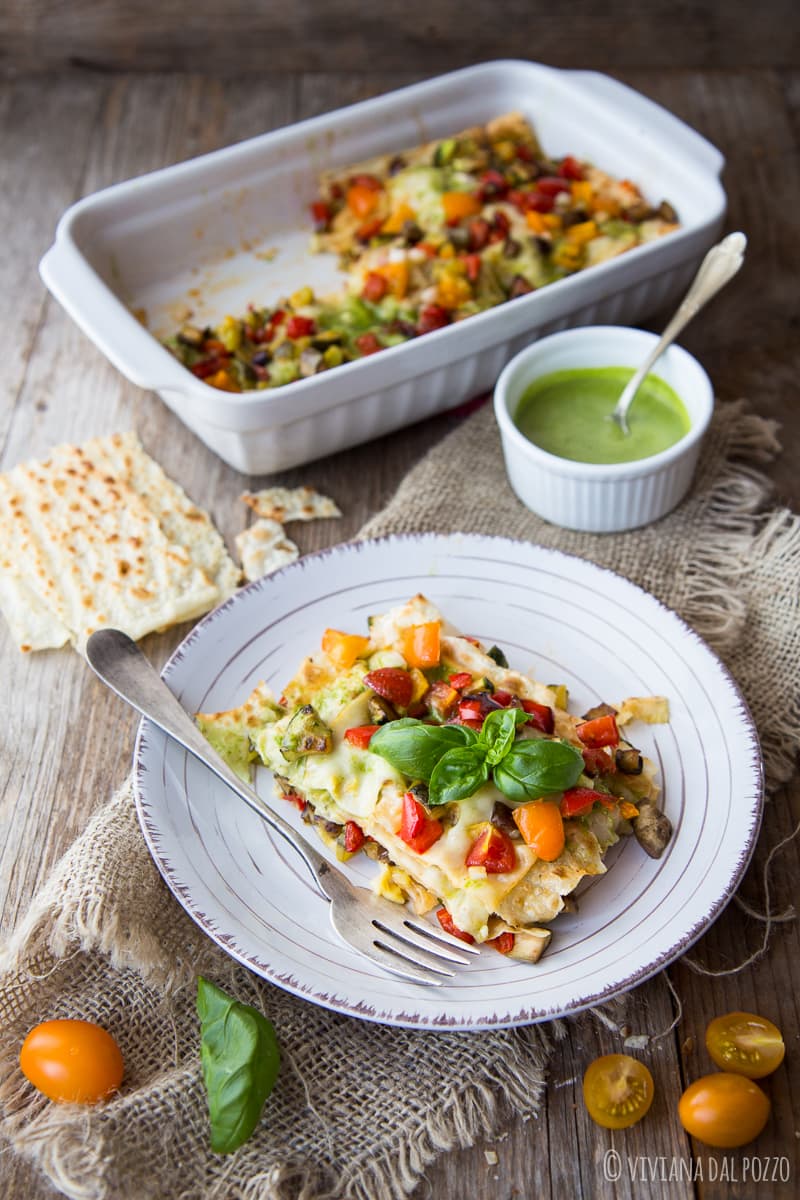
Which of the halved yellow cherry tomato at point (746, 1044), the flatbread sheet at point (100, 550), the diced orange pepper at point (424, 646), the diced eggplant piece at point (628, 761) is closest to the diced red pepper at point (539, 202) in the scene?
the flatbread sheet at point (100, 550)

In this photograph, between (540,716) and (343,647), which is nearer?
(540,716)

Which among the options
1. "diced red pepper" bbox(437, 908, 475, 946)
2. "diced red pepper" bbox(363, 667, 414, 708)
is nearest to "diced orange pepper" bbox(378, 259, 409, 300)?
"diced red pepper" bbox(363, 667, 414, 708)

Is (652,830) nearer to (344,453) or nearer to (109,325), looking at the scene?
(344,453)

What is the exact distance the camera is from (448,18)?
5934 millimetres

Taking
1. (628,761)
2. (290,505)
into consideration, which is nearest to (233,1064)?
(628,761)

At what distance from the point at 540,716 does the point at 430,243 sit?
7.64 feet

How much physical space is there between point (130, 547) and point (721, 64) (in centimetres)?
422

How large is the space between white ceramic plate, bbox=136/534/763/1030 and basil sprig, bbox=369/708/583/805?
369mm

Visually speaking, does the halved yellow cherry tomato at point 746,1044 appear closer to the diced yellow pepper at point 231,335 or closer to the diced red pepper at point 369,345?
the diced red pepper at point 369,345

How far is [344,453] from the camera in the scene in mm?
4297

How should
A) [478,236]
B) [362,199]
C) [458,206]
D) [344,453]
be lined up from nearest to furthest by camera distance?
[344,453] → [478,236] → [458,206] → [362,199]

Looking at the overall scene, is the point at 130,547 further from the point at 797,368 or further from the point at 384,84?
the point at 384,84

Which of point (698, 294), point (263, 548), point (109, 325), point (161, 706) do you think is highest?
point (109, 325)

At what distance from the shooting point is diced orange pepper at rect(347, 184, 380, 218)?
472cm
